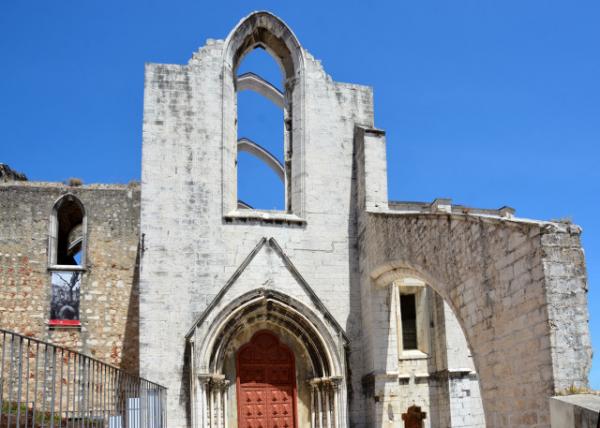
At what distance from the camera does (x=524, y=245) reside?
7.79 metres

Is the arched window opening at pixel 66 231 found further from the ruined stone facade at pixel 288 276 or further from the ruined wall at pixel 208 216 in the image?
the ruined wall at pixel 208 216

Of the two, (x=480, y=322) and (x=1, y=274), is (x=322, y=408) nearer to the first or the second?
(x=480, y=322)

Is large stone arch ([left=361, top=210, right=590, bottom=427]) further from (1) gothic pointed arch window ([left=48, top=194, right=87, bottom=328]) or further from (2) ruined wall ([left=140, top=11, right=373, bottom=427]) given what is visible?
(1) gothic pointed arch window ([left=48, top=194, right=87, bottom=328])

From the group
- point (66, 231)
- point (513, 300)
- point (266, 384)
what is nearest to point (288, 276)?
point (266, 384)

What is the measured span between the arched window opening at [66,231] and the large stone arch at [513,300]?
8855 mm

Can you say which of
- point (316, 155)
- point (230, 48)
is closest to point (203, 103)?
point (230, 48)

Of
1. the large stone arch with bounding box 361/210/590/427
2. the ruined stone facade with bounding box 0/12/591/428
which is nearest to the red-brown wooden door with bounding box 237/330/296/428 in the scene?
the ruined stone facade with bounding box 0/12/591/428

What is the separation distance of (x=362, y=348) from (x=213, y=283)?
3028 millimetres

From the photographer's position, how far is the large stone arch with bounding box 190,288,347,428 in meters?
11.9

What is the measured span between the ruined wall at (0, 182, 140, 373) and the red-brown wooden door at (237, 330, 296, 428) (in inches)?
148

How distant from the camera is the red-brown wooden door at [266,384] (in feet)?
41.3

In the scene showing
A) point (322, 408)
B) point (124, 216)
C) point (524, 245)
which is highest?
point (124, 216)

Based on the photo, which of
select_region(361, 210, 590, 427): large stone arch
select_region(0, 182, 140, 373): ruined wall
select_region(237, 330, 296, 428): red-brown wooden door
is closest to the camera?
select_region(361, 210, 590, 427): large stone arch

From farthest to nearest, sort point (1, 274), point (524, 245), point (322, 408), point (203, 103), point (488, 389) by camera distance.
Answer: point (1, 274)
point (203, 103)
point (322, 408)
point (488, 389)
point (524, 245)
